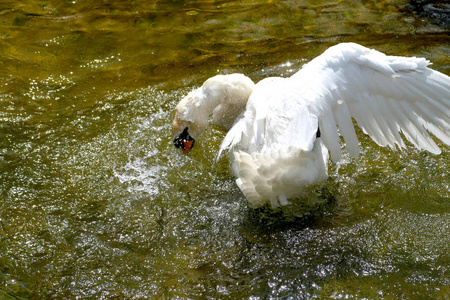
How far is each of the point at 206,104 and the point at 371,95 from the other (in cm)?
137

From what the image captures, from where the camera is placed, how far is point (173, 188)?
4594 millimetres

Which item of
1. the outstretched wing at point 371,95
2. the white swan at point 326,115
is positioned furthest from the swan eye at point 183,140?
the outstretched wing at point 371,95

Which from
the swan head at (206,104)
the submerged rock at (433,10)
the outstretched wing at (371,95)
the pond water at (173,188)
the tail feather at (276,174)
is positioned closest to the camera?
the pond water at (173,188)

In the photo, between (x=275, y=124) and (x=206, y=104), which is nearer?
(x=275, y=124)

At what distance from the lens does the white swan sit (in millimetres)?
3660

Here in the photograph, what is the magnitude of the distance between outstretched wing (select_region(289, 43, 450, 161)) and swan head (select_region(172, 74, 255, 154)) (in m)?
0.71

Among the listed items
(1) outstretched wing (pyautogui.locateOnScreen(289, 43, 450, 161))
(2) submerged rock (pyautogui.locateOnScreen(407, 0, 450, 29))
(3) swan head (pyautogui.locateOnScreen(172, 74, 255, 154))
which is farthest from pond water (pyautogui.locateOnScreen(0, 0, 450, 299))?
(1) outstretched wing (pyautogui.locateOnScreen(289, 43, 450, 161))

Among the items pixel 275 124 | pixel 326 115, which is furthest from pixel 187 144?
pixel 326 115

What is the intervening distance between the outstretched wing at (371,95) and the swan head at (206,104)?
712 mm

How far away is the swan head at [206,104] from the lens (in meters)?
4.57

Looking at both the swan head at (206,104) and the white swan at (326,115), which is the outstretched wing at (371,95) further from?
the swan head at (206,104)

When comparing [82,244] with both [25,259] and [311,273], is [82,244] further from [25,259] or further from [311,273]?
[311,273]

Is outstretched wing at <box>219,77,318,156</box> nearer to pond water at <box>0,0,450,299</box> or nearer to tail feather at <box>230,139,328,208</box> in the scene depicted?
tail feather at <box>230,139,328,208</box>

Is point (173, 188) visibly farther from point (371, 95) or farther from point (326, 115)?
point (371, 95)
